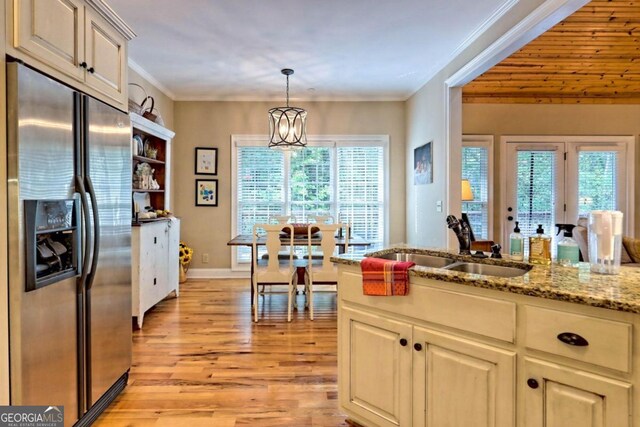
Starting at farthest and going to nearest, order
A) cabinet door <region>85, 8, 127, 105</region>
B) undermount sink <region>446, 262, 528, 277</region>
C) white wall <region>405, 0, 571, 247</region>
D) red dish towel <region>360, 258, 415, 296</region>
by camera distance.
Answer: white wall <region>405, 0, 571, 247</region> → cabinet door <region>85, 8, 127, 105</region> → undermount sink <region>446, 262, 528, 277</region> → red dish towel <region>360, 258, 415, 296</region>

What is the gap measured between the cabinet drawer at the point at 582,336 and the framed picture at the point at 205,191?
4.82 m

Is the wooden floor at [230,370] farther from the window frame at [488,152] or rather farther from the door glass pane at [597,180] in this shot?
the door glass pane at [597,180]

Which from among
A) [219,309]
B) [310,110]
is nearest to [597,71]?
[310,110]

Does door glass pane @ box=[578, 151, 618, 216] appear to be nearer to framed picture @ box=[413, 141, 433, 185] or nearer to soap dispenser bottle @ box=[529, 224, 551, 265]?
framed picture @ box=[413, 141, 433, 185]

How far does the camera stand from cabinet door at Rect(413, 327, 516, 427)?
136cm

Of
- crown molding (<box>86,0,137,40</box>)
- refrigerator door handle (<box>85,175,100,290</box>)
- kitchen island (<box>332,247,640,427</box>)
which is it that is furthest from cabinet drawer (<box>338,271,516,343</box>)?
crown molding (<box>86,0,137,40</box>)

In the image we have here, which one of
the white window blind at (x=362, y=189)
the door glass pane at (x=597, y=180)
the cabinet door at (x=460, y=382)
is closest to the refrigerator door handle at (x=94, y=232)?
the cabinet door at (x=460, y=382)

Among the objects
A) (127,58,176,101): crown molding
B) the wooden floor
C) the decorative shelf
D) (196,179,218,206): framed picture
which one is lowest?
the wooden floor

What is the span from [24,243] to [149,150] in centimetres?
297

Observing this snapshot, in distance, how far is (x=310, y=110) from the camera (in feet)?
17.9

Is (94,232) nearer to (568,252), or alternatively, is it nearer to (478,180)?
(568,252)

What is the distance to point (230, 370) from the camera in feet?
8.38

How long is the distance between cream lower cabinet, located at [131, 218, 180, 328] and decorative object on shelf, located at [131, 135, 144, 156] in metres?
0.79

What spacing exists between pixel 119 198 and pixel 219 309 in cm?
218
